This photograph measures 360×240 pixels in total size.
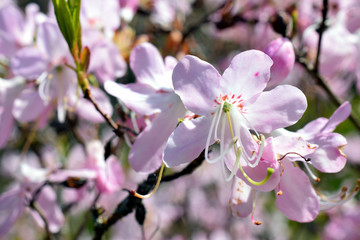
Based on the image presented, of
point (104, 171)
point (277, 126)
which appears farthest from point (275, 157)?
point (104, 171)

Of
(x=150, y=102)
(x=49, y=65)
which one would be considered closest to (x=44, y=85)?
(x=49, y=65)

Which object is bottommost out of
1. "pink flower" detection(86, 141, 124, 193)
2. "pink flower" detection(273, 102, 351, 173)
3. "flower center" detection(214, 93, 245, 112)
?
"pink flower" detection(86, 141, 124, 193)

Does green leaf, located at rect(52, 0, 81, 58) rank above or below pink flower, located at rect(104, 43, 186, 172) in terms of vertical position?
above

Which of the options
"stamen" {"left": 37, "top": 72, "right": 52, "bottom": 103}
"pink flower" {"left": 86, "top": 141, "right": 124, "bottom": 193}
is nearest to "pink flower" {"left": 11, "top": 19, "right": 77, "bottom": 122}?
"stamen" {"left": 37, "top": 72, "right": 52, "bottom": 103}

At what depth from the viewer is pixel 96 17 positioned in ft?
2.96

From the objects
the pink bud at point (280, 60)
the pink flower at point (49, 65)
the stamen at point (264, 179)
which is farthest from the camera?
the pink flower at point (49, 65)

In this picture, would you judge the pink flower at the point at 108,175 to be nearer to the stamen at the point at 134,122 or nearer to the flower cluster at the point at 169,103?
the flower cluster at the point at 169,103

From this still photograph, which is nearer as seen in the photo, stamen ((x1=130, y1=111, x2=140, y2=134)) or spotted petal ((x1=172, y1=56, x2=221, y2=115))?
spotted petal ((x1=172, y1=56, x2=221, y2=115))

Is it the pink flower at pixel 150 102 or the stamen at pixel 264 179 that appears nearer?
the stamen at pixel 264 179

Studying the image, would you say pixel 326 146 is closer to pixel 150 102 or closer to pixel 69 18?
pixel 150 102

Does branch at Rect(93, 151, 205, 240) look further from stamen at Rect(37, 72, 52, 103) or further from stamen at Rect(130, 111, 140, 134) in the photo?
stamen at Rect(37, 72, 52, 103)

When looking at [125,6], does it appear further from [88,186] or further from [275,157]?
[275,157]

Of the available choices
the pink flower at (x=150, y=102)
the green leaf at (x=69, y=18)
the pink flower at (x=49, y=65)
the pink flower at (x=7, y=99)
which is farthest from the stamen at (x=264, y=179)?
the pink flower at (x=7, y=99)

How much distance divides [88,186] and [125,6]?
1.38ft
